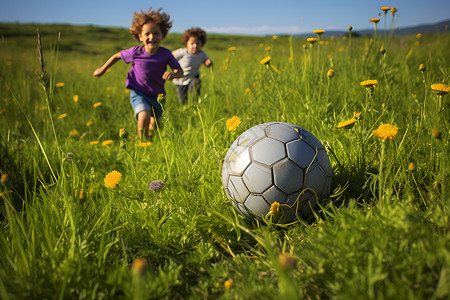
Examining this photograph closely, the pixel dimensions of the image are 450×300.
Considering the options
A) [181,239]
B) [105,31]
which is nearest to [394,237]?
[181,239]

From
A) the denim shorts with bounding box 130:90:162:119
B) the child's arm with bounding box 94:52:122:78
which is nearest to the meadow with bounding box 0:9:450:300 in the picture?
the denim shorts with bounding box 130:90:162:119

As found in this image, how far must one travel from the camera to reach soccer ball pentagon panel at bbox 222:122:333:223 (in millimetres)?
1827

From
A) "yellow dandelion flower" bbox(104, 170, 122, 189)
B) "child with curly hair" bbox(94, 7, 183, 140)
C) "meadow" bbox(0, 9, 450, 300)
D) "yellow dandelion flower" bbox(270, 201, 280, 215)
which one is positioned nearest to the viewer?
"meadow" bbox(0, 9, 450, 300)

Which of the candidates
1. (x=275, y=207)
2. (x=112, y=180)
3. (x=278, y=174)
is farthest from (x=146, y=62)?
(x=275, y=207)

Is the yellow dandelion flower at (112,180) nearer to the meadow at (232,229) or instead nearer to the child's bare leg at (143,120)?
the meadow at (232,229)

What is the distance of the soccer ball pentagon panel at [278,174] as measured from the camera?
1827 millimetres

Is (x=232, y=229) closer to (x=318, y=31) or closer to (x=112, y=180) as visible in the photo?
(x=112, y=180)

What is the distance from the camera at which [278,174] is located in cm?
182

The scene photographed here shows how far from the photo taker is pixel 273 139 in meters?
1.93

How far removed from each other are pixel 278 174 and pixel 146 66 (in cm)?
280

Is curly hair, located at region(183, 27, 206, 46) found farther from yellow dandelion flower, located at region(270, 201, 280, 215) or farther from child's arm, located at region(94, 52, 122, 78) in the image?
yellow dandelion flower, located at region(270, 201, 280, 215)

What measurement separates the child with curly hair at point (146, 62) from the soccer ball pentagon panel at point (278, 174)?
6.96 ft

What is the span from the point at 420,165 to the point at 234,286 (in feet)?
5.39

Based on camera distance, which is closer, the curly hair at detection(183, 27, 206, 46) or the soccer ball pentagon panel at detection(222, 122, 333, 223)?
the soccer ball pentagon panel at detection(222, 122, 333, 223)
